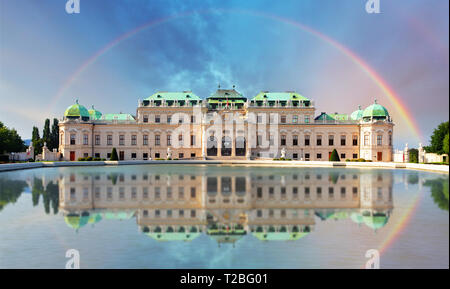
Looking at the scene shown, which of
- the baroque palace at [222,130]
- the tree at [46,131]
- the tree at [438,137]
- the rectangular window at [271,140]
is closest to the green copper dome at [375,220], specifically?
the baroque palace at [222,130]

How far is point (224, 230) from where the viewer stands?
12.9m

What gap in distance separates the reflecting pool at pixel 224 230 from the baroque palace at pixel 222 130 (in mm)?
57555

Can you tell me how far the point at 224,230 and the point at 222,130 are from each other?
65.5m

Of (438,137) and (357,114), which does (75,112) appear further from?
(438,137)

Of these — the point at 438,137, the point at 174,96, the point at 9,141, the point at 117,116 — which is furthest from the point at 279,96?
the point at 9,141

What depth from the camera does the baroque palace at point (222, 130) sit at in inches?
3093

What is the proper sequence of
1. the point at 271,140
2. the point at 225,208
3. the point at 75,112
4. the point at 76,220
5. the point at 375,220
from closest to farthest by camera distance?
1. the point at 375,220
2. the point at 76,220
3. the point at 225,208
4. the point at 75,112
5. the point at 271,140

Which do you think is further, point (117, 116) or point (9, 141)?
point (117, 116)

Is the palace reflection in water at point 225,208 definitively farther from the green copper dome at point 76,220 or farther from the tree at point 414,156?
the tree at point 414,156

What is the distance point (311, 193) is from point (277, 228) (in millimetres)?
9760

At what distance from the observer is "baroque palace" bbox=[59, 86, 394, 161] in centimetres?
7856
